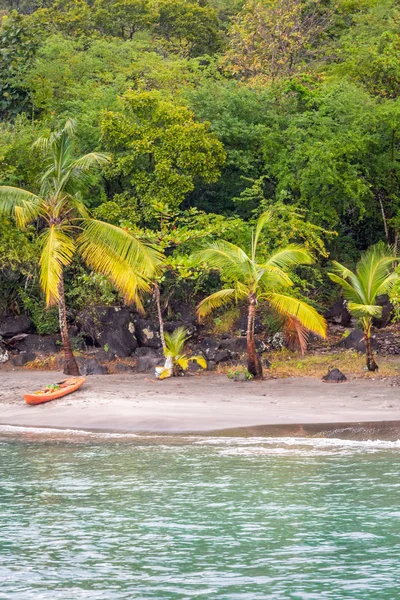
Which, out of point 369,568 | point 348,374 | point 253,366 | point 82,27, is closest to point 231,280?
point 253,366

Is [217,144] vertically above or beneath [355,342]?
above

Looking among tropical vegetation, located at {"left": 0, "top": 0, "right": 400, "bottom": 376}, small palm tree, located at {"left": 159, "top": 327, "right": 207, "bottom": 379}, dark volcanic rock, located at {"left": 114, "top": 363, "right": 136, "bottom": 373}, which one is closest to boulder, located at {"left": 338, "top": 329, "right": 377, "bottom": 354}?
tropical vegetation, located at {"left": 0, "top": 0, "right": 400, "bottom": 376}

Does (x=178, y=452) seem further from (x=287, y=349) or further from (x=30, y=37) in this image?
(x=30, y=37)

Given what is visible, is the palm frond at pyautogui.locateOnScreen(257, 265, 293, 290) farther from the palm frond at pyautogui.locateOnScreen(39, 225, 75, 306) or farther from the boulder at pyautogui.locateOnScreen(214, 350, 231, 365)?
the palm frond at pyautogui.locateOnScreen(39, 225, 75, 306)

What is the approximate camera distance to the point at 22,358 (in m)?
26.7

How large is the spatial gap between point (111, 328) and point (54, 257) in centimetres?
532

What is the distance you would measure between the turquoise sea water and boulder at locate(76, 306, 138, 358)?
807 cm

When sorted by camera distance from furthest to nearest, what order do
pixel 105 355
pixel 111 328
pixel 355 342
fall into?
pixel 111 328 → pixel 105 355 → pixel 355 342

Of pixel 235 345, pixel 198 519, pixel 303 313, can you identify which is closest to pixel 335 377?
pixel 303 313

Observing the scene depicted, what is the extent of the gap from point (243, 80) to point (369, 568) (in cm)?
2927

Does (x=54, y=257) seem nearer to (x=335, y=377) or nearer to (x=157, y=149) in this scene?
(x=157, y=149)

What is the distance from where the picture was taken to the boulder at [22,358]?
26.6 meters

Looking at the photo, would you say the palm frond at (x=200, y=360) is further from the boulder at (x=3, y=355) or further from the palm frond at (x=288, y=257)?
the boulder at (x=3, y=355)

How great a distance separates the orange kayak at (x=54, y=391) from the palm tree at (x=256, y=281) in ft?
12.4
